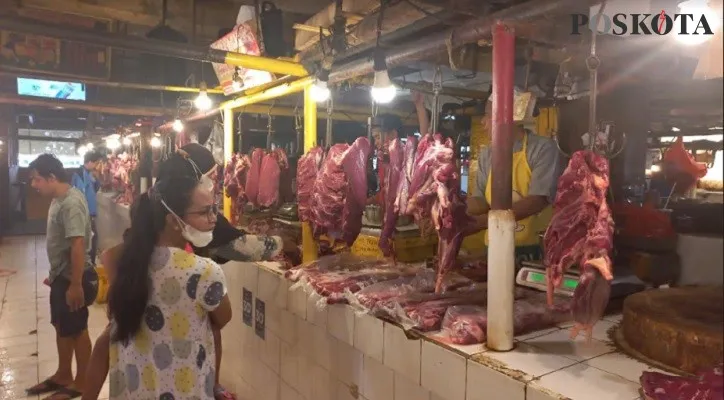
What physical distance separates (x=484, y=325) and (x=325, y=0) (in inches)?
140

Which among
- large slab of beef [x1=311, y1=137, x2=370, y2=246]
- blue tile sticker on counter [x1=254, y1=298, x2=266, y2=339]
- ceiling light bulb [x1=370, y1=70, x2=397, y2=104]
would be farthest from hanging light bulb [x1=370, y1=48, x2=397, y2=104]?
blue tile sticker on counter [x1=254, y1=298, x2=266, y2=339]

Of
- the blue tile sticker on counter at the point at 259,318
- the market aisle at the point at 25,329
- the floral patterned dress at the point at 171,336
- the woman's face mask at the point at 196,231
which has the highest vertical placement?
the woman's face mask at the point at 196,231

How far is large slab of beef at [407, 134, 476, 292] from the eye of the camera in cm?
266

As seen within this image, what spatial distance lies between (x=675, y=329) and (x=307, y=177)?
269cm

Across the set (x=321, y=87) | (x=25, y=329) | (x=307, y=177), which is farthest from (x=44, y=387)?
(x=321, y=87)

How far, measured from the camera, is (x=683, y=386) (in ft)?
5.80

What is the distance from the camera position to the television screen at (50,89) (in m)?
8.53

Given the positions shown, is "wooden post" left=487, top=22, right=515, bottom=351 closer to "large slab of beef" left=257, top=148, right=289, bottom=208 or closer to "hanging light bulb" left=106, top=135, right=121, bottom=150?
"large slab of beef" left=257, top=148, right=289, bottom=208

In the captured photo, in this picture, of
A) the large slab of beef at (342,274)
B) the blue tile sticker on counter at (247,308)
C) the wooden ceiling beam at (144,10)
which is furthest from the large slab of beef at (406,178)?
the wooden ceiling beam at (144,10)

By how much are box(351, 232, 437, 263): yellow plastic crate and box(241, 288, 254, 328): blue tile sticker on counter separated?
100cm

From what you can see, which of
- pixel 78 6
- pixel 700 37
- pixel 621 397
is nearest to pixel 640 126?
pixel 700 37

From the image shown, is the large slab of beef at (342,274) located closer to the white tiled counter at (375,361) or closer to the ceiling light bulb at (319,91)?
the white tiled counter at (375,361)

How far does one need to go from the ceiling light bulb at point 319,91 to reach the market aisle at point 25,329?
11.6 ft

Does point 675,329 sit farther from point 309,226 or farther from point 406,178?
point 309,226
